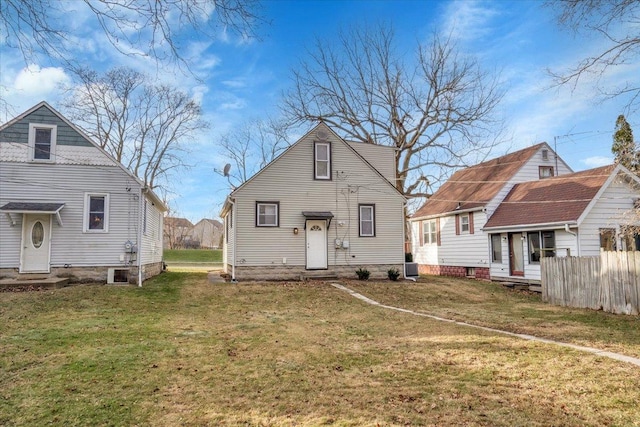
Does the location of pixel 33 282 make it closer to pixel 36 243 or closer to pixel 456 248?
pixel 36 243

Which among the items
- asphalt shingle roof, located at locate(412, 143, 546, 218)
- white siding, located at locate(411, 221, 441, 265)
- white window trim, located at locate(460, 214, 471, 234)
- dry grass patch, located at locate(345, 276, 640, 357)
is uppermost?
asphalt shingle roof, located at locate(412, 143, 546, 218)

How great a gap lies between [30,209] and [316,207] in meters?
10.4

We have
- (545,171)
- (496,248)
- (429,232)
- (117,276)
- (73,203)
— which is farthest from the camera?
(429,232)

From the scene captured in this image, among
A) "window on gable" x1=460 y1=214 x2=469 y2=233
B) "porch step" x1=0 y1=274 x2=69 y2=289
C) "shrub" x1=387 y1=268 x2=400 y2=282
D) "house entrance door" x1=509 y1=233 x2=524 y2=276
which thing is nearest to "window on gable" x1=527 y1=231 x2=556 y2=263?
"house entrance door" x1=509 y1=233 x2=524 y2=276

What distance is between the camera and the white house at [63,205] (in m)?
14.2

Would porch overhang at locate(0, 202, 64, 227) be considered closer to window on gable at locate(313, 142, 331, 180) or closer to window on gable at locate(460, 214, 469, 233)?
window on gable at locate(313, 142, 331, 180)

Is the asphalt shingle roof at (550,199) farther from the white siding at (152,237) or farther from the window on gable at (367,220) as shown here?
the white siding at (152,237)

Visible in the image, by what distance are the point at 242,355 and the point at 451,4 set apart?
43.9 ft

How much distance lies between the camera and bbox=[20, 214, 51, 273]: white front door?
558 inches

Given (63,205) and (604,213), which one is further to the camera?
(604,213)

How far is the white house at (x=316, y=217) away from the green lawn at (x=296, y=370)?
20.4 ft

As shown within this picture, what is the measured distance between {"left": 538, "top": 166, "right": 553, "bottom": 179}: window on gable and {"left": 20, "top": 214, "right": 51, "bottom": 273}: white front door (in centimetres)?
2214

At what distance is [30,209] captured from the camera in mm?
13625

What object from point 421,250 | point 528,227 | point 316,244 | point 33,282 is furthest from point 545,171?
point 33,282
